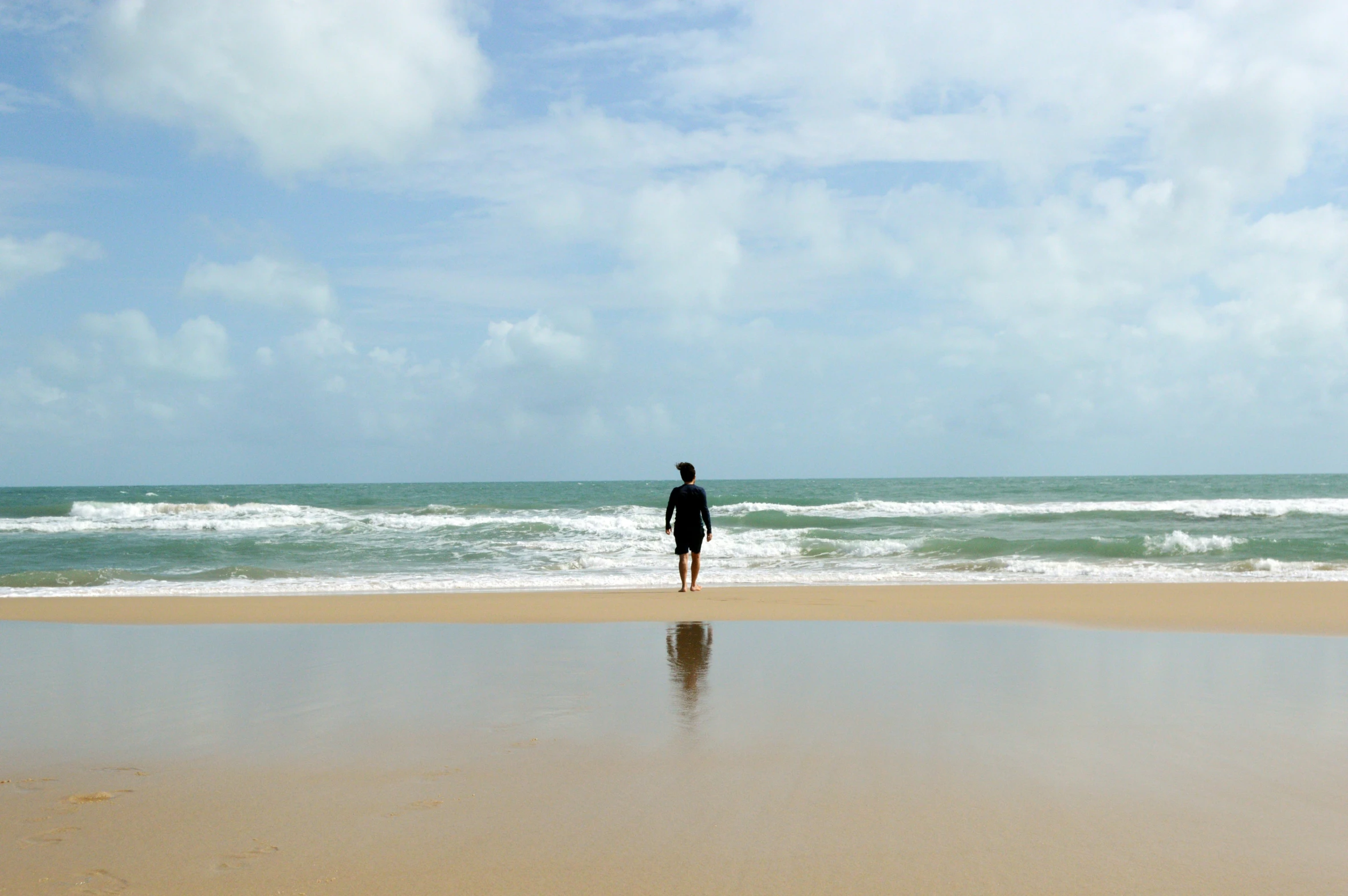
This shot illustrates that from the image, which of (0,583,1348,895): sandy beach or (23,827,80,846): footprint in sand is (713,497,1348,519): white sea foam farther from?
(23,827,80,846): footprint in sand

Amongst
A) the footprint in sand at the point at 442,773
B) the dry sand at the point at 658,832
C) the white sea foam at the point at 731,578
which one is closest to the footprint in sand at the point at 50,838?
the dry sand at the point at 658,832

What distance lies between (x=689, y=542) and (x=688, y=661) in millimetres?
5589

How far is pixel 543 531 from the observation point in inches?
1007

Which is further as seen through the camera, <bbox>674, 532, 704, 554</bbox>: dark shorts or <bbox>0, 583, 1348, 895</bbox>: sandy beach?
<bbox>674, 532, 704, 554</bbox>: dark shorts

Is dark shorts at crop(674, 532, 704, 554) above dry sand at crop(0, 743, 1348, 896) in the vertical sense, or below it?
above

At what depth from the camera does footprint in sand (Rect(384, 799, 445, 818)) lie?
3.59 meters

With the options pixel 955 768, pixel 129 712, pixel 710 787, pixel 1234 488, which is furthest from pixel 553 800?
pixel 1234 488

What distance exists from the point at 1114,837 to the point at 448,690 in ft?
13.1

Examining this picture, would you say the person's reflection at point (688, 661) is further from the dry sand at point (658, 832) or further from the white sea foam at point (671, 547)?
the white sea foam at point (671, 547)

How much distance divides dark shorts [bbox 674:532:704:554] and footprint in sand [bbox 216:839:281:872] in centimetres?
927

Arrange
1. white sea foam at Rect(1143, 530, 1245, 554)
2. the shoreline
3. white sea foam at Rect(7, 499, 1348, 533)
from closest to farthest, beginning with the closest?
1. the shoreline
2. white sea foam at Rect(1143, 530, 1245, 554)
3. white sea foam at Rect(7, 499, 1348, 533)

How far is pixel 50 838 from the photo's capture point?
11.1 ft

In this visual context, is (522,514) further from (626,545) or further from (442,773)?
Result: (442,773)

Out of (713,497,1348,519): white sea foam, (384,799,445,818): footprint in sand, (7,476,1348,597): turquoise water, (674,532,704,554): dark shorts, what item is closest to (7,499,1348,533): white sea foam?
(713,497,1348,519): white sea foam
